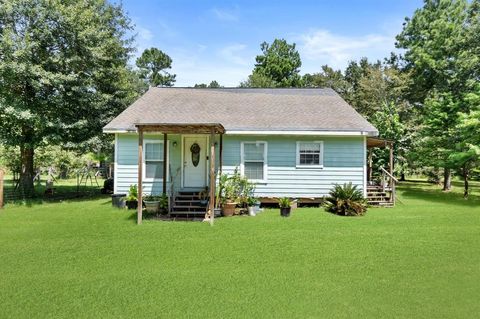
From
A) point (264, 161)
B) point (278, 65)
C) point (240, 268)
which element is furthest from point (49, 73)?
point (278, 65)

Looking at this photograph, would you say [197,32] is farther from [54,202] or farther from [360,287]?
[360,287]

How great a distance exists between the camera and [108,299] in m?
4.18

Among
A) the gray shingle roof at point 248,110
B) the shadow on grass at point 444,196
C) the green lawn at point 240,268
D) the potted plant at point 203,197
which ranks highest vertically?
the gray shingle roof at point 248,110

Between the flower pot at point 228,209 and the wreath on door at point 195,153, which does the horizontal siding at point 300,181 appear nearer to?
the wreath on door at point 195,153

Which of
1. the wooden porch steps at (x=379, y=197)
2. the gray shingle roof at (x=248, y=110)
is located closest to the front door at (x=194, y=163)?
the gray shingle roof at (x=248, y=110)

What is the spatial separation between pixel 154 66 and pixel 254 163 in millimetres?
36422

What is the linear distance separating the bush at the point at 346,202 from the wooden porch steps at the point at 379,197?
1873mm

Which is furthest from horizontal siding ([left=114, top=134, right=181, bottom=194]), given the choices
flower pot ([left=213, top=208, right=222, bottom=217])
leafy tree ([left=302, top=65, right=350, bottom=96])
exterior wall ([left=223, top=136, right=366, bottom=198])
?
leafy tree ([left=302, top=65, right=350, bottom=96])

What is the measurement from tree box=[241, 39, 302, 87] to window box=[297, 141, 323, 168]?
27242mm

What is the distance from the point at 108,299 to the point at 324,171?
9.33m

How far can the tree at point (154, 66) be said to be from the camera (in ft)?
143

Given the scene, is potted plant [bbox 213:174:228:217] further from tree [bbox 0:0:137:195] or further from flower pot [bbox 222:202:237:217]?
tree [bbox 0:0:137:195]

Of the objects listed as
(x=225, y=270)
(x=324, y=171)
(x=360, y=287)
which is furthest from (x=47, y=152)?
(x=360, y=287)

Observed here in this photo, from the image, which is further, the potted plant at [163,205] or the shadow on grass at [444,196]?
the shadow on grass at [444,196]
